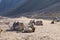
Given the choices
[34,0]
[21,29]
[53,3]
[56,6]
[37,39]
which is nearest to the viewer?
[37,39]

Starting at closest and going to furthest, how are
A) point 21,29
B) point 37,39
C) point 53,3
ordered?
point 37,39 < point 21,29 < point 53,3

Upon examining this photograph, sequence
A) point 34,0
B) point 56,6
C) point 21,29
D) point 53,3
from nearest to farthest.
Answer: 1. point 21,29
2. point 56,6
3. point 53,3
4. point 34,0

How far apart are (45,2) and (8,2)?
1152 inches

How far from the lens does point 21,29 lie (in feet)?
59.6

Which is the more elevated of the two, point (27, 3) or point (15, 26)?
point (27, 3)

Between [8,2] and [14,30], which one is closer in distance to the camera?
[14,30]

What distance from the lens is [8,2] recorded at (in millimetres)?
110938

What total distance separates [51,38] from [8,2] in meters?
98.3

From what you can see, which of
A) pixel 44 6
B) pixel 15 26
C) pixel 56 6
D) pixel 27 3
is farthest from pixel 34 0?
pixel 15 26

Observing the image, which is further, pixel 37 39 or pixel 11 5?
pixel 11 5

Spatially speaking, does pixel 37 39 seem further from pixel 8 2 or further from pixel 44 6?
pixel 8 2

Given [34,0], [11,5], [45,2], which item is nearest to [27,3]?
[34,0]

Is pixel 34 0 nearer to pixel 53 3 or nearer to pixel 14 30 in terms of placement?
pixel 53 3

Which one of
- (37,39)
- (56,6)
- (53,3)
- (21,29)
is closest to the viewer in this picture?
(37,39)
